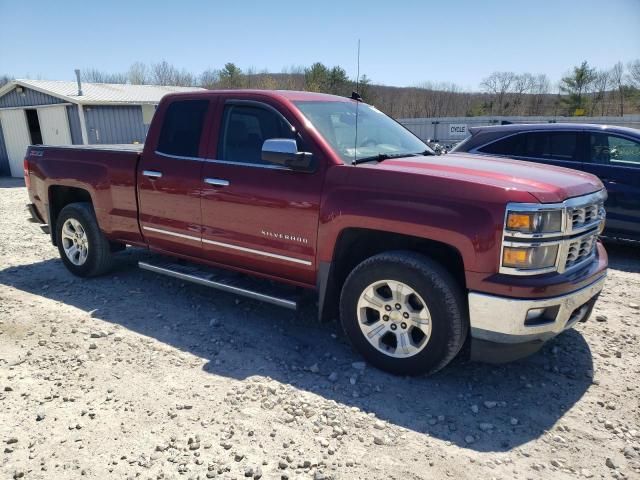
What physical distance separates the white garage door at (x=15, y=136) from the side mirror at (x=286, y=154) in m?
19.7

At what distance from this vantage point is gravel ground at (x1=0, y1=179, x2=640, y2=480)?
2.75 meters

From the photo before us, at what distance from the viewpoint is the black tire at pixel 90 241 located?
18.1 feet

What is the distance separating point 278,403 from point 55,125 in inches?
730

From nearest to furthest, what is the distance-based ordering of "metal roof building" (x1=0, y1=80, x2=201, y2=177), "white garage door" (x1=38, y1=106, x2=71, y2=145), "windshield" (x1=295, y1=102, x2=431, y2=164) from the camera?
"windshield" (x1=295, y1=102, x2=431, y2=164), "metal roof building" (x1=0, y1=80, x2=201, y2=177), "white garage door" (x1=38, y1=106, x2=71, y2=145)

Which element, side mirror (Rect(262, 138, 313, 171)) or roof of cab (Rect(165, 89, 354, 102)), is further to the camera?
roof of cab (Rect(165, 89, 354, 102))

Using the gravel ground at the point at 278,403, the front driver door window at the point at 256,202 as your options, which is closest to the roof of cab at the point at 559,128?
the gravel ground at the point at 278,403

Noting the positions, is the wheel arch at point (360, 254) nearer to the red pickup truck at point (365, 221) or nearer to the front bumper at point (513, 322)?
the red pickup truck at point (365, 221)

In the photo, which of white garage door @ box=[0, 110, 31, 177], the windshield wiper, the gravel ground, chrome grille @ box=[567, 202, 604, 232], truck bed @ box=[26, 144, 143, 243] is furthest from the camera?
white garage door @ box=[0, 110, 31, 177]

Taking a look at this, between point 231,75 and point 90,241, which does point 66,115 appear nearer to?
point 90,241

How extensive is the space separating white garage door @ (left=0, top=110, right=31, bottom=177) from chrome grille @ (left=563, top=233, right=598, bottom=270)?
21.3 metres

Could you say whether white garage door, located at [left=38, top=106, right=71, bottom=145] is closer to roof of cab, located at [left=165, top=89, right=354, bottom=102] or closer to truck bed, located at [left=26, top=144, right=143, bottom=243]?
truck bed, located at [left=26, top=144, right=143, bottom=243]

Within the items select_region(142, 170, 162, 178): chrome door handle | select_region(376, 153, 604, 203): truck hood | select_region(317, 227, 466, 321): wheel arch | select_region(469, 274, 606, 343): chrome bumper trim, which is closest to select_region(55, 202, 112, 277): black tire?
select_region(142, 170, 162, 178): chrome door handle

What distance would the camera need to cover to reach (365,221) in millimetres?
3477

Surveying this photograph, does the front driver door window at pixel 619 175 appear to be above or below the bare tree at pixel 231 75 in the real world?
below
